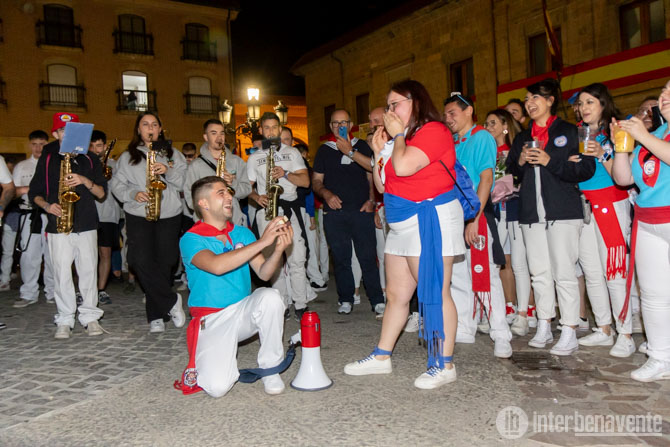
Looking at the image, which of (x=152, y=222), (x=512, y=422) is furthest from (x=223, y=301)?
(x=152, y=222)

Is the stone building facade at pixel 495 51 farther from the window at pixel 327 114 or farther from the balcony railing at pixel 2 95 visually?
the balcony railing at pixel 2 95

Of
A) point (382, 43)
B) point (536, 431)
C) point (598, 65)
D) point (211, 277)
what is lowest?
point (536, 431)

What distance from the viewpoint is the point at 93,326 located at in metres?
5.84

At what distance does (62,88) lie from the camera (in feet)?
89.1

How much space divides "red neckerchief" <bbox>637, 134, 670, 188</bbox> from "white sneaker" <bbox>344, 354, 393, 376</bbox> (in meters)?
2.30

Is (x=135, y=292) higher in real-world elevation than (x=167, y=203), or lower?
lower

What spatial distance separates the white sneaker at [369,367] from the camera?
13.7 ft

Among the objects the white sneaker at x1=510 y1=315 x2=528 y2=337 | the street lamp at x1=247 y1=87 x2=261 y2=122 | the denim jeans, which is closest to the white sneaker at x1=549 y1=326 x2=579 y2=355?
→ the white sneaker at x1=510 y1=315 x2=528 y2=337

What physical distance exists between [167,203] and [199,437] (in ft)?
11.4

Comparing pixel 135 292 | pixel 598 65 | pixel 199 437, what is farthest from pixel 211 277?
pixel 598 65

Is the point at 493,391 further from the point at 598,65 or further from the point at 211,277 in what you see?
the point at 598,65

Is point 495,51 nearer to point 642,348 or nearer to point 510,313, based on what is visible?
point 510,313

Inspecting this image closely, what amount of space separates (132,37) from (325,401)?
29879mm

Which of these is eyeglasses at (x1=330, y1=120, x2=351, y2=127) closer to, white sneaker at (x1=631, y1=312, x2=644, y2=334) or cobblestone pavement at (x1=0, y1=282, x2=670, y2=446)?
cobblestone pavement at (x1=0, y1=282, x2=670, y2=446)
